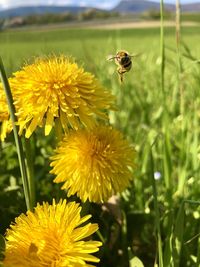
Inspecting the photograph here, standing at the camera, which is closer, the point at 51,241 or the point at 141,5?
the point at 51,241

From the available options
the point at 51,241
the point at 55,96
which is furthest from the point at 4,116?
the point at 51,241

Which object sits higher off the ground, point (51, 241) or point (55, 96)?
point (55, 96)

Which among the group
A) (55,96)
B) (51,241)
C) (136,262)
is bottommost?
(136,262)

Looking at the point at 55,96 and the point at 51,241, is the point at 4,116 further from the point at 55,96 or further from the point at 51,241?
the point at 51,241

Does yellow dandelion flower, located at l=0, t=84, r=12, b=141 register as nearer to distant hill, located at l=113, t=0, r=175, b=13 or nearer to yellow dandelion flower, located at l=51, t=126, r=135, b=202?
yellow dandelion flower, located at l=51, t=126, r=135, b=202

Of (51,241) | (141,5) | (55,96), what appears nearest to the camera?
(51,241)

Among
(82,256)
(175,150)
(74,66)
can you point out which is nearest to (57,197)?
(74,66)

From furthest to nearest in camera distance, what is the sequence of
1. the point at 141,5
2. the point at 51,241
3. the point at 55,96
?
the point at 141,5, the point at 55,96, the point at 51,241

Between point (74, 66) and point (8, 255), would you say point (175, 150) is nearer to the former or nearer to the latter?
point (74, 66)
